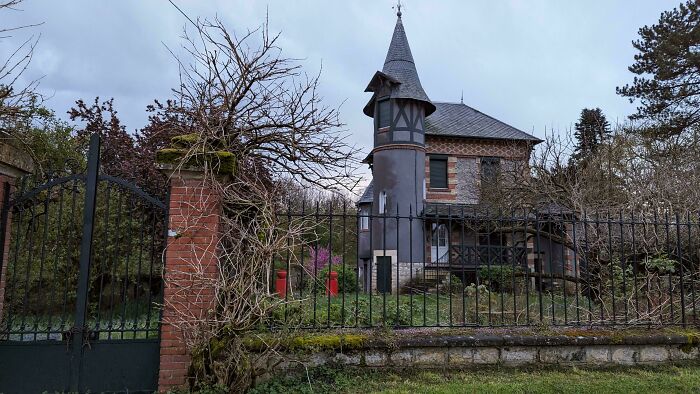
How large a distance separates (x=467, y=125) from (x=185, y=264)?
60.2 feet

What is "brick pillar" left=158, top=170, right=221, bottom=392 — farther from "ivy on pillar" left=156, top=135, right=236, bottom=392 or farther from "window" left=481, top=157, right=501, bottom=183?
"window" left=481, top=157, right=501, bottom=183

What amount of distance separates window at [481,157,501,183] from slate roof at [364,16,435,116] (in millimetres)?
3269

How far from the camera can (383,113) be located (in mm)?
19328

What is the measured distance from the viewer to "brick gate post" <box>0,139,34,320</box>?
437cm

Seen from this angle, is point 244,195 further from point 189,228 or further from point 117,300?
point 117,300

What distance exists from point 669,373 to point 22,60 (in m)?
7.84

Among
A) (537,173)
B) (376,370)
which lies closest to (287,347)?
(376,370)

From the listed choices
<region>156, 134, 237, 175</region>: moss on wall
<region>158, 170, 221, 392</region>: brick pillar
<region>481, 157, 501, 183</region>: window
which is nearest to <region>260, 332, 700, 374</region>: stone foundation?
<region>158, 170, 221, 392</region>: brick pillar

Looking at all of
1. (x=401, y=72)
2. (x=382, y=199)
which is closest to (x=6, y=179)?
(x=382, y=199)

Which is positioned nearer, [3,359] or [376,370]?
[3,359]

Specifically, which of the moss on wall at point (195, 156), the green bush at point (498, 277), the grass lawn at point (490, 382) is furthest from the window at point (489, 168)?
the moss on wall at point (195, 156)

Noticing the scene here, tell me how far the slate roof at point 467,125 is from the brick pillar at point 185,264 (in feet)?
53.4

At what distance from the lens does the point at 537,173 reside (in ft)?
42.8

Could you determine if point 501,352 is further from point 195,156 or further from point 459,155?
point 459,155
